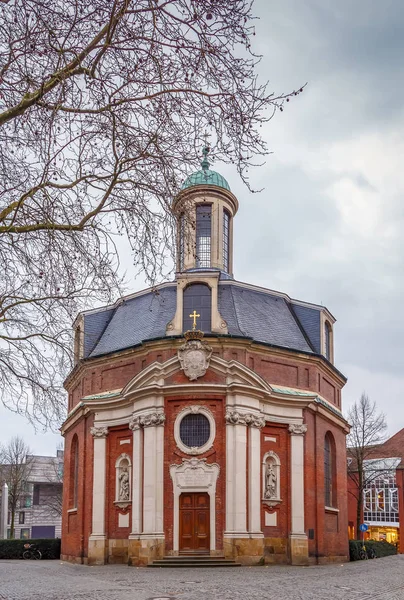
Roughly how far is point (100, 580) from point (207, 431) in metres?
8.06

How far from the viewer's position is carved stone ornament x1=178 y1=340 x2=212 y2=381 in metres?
28.0

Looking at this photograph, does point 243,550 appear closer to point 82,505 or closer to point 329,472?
point 82,505

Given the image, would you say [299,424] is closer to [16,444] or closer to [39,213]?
[39,213]

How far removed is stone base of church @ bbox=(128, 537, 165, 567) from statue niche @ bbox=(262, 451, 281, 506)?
14.2ft

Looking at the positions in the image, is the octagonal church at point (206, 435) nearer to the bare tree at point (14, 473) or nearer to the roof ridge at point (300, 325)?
the roof ridge at point (300, 325)

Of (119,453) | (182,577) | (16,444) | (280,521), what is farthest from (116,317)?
(16,444)

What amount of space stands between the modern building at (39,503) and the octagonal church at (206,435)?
46.8 meters

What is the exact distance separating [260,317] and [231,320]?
1916mm

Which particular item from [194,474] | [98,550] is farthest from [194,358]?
[98,550]

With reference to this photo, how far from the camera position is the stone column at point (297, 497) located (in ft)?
92.0

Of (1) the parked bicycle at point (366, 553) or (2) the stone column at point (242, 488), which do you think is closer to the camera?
(2) the stone column at point (242, 488)

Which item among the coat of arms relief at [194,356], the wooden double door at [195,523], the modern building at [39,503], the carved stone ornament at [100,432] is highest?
the coat of arms relief at [194,356]

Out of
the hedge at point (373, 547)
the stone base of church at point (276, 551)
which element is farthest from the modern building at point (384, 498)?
the stone base of church at point (276, 551)

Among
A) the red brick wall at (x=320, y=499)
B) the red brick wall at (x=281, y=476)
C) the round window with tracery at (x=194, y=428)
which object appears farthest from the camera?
the red brick wall at (x=320, y=499)
